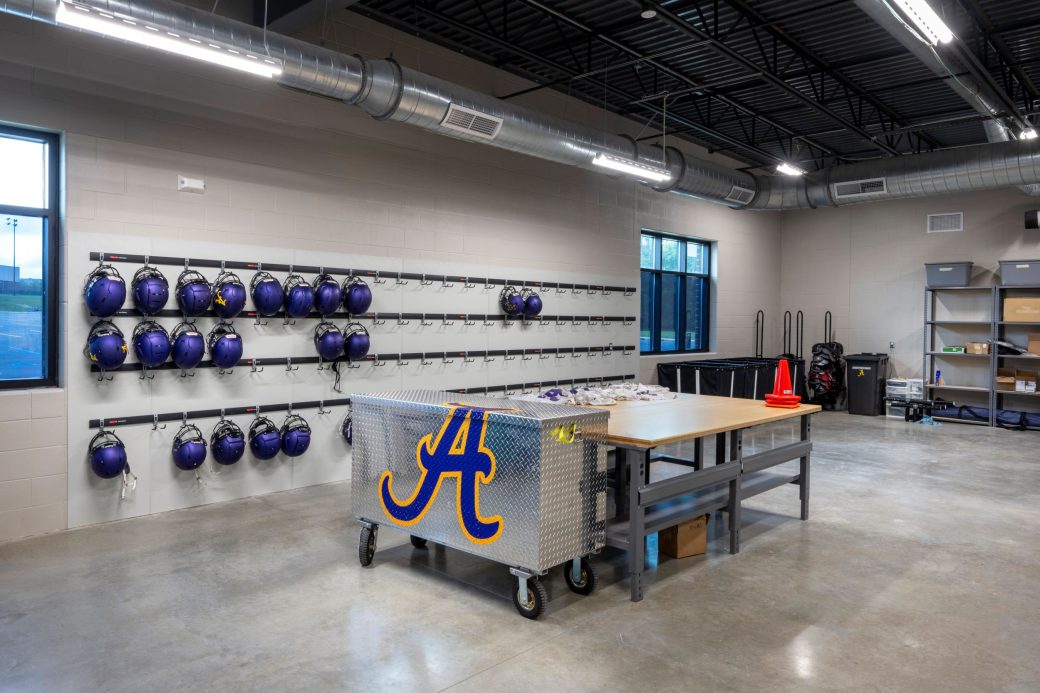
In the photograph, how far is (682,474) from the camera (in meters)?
4.62

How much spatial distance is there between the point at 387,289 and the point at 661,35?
3572mm

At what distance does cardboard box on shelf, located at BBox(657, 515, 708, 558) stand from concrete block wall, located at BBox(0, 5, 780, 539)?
3.81m

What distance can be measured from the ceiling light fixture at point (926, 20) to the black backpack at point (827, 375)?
26.2ft

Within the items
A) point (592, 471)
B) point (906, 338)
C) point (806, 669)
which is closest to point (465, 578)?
point (592, 471)

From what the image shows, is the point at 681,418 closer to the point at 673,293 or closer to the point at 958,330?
the point at 673,293

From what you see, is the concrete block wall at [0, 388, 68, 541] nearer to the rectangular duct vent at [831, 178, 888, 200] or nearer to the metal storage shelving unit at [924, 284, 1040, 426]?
the rectangular duct vent at [831, 178, 888, 200]

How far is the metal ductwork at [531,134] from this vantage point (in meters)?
4.36

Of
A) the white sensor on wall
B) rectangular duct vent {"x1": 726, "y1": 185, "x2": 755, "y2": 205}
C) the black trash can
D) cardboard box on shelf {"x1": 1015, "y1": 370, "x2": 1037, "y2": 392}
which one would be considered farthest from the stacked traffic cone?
cardboard box on shelf {"x1": 1015, "y1": 370, "x2": 1037, "y2": 392}

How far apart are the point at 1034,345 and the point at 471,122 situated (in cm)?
892

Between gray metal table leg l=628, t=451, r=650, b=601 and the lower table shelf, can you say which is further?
the lower table shelf

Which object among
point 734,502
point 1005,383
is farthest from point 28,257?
point 1005,383

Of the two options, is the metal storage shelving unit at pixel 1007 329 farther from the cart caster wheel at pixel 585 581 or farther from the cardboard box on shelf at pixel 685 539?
the cart caster wheel at pixel 585 581

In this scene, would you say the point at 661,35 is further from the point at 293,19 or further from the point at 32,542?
the point at 32,542

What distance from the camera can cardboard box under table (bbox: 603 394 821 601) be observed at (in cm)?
384
